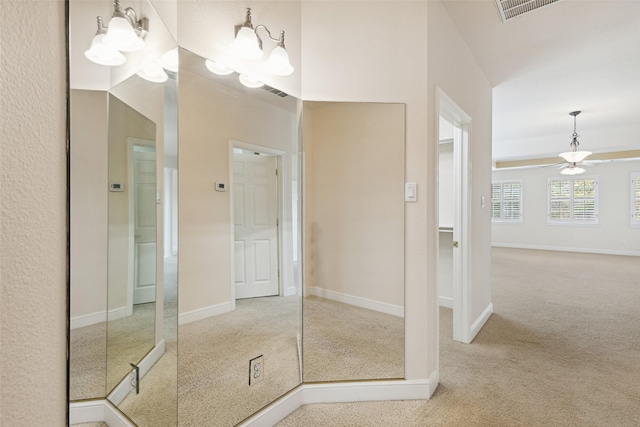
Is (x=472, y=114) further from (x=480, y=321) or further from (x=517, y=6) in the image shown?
(x=480, y=321)

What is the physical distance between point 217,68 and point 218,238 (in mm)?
810

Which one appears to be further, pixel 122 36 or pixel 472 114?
pixel 472 114

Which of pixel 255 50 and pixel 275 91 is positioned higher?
pixel 255 50

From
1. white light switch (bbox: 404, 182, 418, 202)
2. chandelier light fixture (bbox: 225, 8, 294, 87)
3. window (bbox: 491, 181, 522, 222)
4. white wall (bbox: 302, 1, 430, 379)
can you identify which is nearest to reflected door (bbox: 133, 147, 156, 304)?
chandelier light fixture (bbox: 225, 8, 294, 87)

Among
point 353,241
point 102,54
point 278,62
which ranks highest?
point 278,62

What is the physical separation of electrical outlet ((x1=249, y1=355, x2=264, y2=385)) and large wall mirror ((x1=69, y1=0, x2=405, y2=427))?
2 cm

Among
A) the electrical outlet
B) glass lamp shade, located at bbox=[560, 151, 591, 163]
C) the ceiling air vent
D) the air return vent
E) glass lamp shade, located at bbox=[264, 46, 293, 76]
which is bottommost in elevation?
the electrical outlet

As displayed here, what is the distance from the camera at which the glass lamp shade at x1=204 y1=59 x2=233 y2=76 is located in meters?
1.46

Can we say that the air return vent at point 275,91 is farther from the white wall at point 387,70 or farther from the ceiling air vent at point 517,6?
the ceiling air vent at point 517,6

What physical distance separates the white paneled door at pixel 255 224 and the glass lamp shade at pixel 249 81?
0.35 metres

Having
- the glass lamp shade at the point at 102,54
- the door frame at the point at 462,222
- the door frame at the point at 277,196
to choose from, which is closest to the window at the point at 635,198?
the door frame at the point at 462,222

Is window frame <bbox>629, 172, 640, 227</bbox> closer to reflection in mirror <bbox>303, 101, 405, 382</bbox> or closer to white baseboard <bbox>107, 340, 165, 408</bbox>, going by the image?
reflection in mirror <bbox>303, 101, 405, 382</bbox>

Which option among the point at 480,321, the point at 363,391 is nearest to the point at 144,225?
the point at 363,391

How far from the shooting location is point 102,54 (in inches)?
35.4
